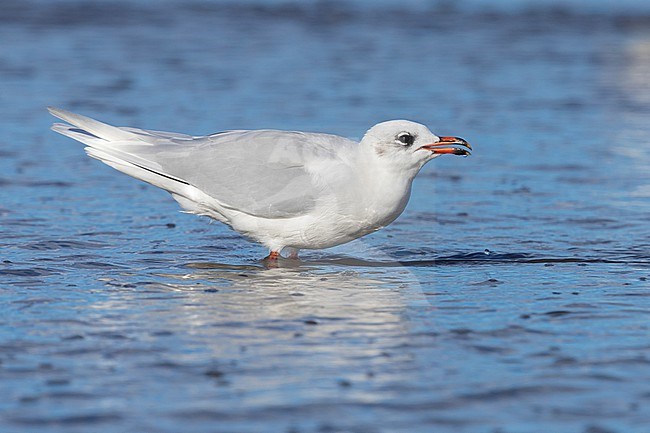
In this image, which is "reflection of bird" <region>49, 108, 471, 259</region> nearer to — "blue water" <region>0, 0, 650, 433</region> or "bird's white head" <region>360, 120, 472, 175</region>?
"bird's white head" <region>360, 120, 472, 175</region>

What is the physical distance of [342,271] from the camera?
7.21 m

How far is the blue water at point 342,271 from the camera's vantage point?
4.67 meters

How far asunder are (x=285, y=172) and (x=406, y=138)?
781 mm

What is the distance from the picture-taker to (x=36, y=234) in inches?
306

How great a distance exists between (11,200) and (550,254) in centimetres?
392

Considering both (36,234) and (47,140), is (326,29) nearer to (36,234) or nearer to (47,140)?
(47,140)

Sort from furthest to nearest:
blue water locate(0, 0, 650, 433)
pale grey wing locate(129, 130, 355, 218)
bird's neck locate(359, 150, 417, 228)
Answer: pale grey wing locate(129, 130, 355, 218)
bird's neck locate(359, 150, 417, 228)
blue water locate(0, 0, 650, 433)

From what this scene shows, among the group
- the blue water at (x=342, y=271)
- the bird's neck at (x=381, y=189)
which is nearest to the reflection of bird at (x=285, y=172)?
the bird's neck at (x=381, y=189)

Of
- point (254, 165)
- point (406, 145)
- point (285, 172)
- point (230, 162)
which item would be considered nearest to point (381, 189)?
point (406, 145)

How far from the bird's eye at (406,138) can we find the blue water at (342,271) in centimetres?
78

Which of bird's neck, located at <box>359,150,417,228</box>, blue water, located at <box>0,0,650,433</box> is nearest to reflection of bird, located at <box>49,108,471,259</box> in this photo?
bird's neck, located at <box>359,150,417,228</box>

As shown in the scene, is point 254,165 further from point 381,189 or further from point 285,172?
point 381,189

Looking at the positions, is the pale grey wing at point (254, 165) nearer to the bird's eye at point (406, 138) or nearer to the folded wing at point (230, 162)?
the folded wing at point (230, 162)

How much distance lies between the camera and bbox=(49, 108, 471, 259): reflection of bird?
22.4 ft
